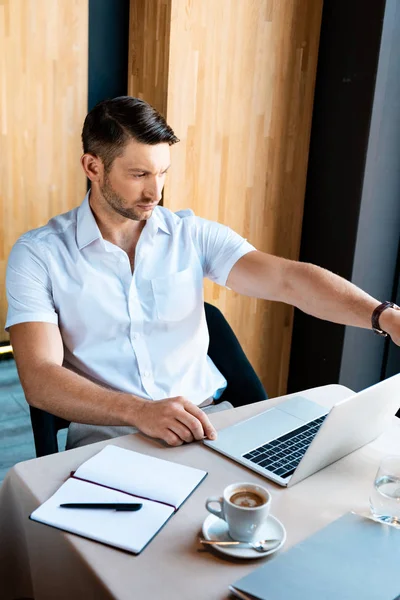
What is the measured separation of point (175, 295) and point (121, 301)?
6.6 inches

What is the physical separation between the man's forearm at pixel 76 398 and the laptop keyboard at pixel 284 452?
0.91 feet

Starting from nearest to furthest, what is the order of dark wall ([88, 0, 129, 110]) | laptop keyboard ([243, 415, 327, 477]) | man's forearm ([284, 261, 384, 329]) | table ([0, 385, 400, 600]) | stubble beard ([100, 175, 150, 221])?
table ([0, 385, 400, 600]), laptop keyboard ([243, 415, 327, 477]), man's forearm ([284, 261, 384, 329]), stubble beard ([100, 175, 150, 221]), dark wall ([88, 0, 129, 110])

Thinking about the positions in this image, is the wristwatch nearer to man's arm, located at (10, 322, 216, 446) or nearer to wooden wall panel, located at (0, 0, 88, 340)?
man's arm, located at (10, 322, 216, 446)

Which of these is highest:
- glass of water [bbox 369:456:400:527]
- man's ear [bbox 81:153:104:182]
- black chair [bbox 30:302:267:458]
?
man's ear [bbox 81:153:104:182]

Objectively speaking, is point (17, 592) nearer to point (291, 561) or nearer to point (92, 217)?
point (291, 561)

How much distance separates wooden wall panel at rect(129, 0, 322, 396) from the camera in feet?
8.02

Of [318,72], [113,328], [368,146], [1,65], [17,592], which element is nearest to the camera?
[17,592]

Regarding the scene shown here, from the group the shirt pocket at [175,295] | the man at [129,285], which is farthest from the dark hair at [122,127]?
the shirt pocket at [175,295]

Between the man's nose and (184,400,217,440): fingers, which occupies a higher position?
the man's nose

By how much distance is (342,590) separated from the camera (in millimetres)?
862

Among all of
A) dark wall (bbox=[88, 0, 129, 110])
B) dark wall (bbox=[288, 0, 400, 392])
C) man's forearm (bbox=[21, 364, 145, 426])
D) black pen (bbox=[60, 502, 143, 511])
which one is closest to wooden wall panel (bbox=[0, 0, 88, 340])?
dark wall (bbox=[88, 0, 129, 110])

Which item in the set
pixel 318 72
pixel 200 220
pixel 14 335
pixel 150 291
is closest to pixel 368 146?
pixel 318 72

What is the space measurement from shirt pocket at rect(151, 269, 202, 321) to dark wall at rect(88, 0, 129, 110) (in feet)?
5.75

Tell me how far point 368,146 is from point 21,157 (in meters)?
1.86
